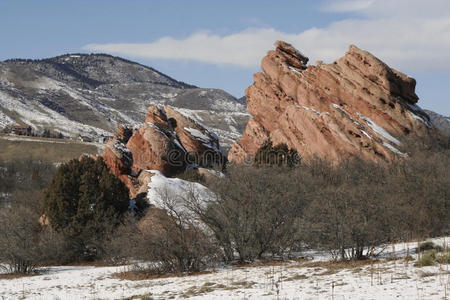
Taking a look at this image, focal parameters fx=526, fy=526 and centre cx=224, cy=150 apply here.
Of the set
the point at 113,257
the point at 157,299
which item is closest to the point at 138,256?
the point at 113,257

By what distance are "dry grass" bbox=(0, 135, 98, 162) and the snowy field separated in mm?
118316

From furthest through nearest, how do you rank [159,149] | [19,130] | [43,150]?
[19,130]
[43,150]
[159,149]

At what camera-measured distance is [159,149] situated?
4644cm

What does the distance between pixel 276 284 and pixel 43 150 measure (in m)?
141

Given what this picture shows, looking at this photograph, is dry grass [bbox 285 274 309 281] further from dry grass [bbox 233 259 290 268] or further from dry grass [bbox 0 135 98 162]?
dry grass [bbox 0 135 98 162]

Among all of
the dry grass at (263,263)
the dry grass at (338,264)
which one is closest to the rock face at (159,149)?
the dry grass at (263,263)

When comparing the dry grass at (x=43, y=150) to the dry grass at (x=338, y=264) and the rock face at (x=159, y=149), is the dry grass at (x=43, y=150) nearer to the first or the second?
the rock face at (x=159, y=149)

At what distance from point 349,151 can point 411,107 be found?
469 inches

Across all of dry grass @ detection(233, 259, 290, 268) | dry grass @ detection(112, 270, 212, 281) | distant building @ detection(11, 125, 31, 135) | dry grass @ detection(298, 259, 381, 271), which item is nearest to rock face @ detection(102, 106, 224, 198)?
dry grass @ detection(112, 270, 212, 281)

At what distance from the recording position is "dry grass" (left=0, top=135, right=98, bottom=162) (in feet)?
459

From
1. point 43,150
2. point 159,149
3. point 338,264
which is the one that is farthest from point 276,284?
point 43,150

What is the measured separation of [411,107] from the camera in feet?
192

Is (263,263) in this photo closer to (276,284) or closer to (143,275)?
(143,275)

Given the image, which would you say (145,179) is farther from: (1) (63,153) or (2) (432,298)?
(1) (63,153)
